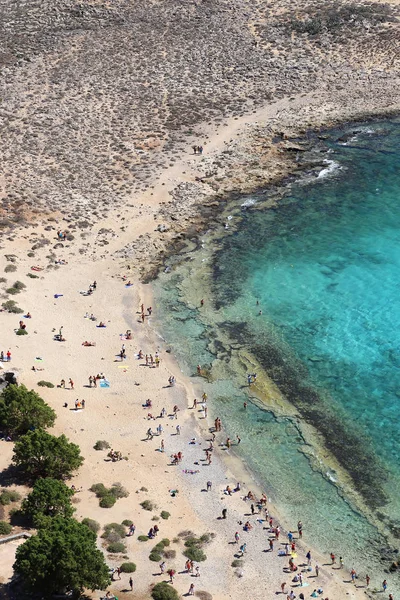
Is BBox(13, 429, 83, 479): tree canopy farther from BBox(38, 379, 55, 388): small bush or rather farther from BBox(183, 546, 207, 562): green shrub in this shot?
BBox(183, 546, 207, 562): green shrub

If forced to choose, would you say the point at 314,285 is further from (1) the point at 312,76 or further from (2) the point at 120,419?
(1) the point at 312,76

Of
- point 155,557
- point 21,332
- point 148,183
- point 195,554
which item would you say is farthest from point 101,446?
point 148,183

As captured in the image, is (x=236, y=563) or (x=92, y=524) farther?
(x=92, y=524)

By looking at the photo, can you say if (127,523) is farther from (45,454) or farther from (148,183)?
(148,183)

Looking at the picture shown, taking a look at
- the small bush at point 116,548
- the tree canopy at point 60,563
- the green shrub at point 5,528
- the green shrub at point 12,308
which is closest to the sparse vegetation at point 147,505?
the small bush at point 116,548

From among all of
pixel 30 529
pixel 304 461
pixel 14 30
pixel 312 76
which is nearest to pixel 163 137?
pixel 312 76

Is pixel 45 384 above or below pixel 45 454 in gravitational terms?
below

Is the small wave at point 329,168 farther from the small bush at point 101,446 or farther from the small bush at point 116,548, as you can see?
the small bush at point 116,548
